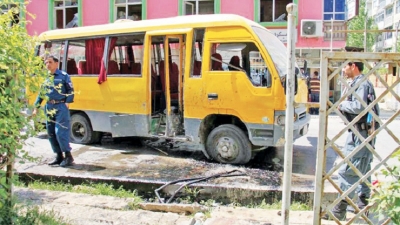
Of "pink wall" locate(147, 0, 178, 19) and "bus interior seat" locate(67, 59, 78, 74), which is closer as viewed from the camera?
"bus interior seat" locate(67, 59, 78, 74)

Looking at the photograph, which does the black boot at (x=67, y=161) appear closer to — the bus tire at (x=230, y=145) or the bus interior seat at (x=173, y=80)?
the bus interior seat at (x=173, y=80)

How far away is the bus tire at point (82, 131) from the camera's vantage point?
8.27 metres

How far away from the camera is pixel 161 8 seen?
17375 mm

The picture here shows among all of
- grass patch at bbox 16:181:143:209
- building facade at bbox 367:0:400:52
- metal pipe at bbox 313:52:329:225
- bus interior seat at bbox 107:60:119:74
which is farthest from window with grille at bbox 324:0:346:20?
building facade at bbox 367:0:400:52

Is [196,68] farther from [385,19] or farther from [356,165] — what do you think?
[385,19]

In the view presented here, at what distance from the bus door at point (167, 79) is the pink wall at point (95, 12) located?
11.2m

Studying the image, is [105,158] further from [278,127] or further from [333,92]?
[333,92]

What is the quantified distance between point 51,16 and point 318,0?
12.6m

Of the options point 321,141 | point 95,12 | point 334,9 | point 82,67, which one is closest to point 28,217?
point 321,141

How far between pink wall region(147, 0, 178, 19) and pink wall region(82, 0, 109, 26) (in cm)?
217

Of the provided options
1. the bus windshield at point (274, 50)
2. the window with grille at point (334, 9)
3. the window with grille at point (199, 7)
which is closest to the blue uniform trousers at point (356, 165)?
the bus windshield at point (274, 50)

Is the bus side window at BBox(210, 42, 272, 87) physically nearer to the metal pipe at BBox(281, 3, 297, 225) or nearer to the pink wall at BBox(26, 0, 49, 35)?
the metal pipe at BBox(281, 3, 297, 225)

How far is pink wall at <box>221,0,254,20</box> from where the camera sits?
16.4 meters

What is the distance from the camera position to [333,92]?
15.6 meters
